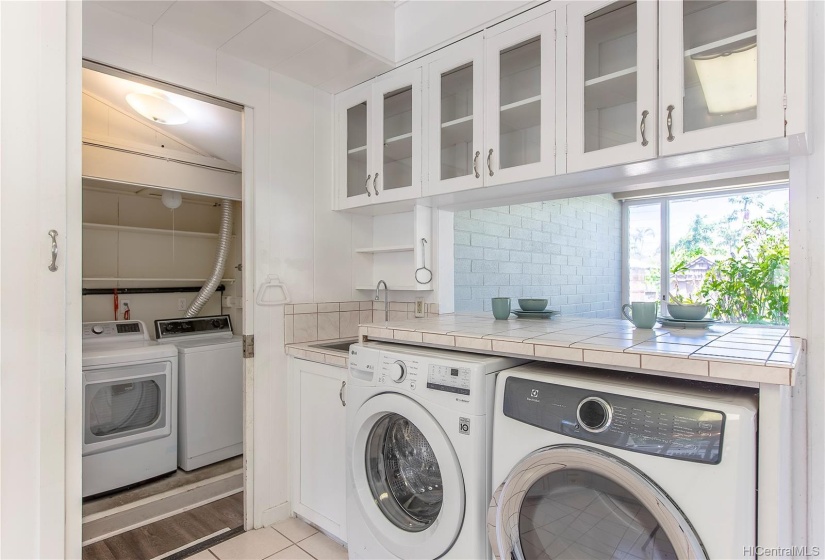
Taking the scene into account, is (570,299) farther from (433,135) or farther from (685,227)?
(433,135)

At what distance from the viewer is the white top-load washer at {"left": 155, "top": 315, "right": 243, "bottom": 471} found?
2764 millimetres

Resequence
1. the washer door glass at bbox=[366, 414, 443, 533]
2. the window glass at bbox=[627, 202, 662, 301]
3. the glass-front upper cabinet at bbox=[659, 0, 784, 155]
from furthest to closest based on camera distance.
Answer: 1. the window glass at bbox=[627, 202, 662, 301]
2. the washer door glass at bbox=[366, 414, 443, 533]
3. the glass-front upper cabinet at bbox=[659, 0, 784, 155]

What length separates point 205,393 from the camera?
284 cm

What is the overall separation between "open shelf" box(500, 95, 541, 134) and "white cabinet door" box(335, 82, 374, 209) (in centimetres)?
80

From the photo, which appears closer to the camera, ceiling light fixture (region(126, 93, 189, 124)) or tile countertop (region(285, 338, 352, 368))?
tile countertop (region(285, 338, 352, 368))

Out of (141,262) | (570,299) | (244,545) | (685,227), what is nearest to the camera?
(244,545)

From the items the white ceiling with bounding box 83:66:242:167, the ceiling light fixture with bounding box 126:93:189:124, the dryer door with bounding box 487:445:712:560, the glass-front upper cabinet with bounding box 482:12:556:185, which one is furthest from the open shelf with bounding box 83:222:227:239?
the dryer door with bounding box 487:445:712:560

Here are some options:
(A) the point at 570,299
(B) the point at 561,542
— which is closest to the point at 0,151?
(B) the point at 561,542

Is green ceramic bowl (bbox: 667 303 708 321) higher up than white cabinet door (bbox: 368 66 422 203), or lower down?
lower down

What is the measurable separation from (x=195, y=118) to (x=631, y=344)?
2794 millimetres

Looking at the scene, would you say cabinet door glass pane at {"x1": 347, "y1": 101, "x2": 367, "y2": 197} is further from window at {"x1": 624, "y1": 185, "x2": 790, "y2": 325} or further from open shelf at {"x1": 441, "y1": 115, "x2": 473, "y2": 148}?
window at {"x1": 624, "y1": 185, "x2": 790, "y2": 325}

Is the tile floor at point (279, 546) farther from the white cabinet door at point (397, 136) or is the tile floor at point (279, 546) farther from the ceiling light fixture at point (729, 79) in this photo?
the ceiling light fixture at point (729, 79)

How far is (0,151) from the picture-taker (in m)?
0.99

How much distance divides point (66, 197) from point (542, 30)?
1.69 m
